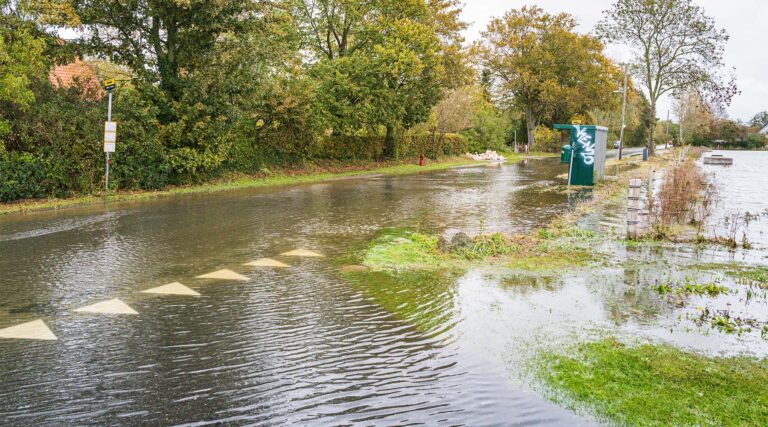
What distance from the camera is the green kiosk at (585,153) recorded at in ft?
68.5

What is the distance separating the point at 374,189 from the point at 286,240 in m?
11.0

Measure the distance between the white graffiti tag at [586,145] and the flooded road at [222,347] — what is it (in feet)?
41.7

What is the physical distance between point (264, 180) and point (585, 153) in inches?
508

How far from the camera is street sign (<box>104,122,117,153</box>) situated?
16578 millimetres

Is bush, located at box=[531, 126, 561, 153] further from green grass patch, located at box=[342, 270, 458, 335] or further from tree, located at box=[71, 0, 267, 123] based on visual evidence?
green grass patch, located at box=[342, 270, 458, 335]

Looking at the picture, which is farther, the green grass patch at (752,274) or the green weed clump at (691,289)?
the green grass patch at (752,274)

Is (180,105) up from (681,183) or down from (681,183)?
up

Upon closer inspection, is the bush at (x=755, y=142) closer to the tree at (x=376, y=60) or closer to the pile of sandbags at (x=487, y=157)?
the pile of sandbags at (x=487, y=157)

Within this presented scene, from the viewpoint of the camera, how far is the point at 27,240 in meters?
10.6

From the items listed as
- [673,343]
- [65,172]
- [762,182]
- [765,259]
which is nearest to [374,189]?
[65,172]

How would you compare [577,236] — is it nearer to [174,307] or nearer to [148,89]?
[174,307]

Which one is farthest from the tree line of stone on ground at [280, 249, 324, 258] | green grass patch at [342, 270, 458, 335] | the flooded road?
green grass patch at [342, 270, 458, 335]

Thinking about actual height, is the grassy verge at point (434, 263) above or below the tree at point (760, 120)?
below

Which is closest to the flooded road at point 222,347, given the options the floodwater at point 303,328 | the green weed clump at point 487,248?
the floodwater at point 303,328
